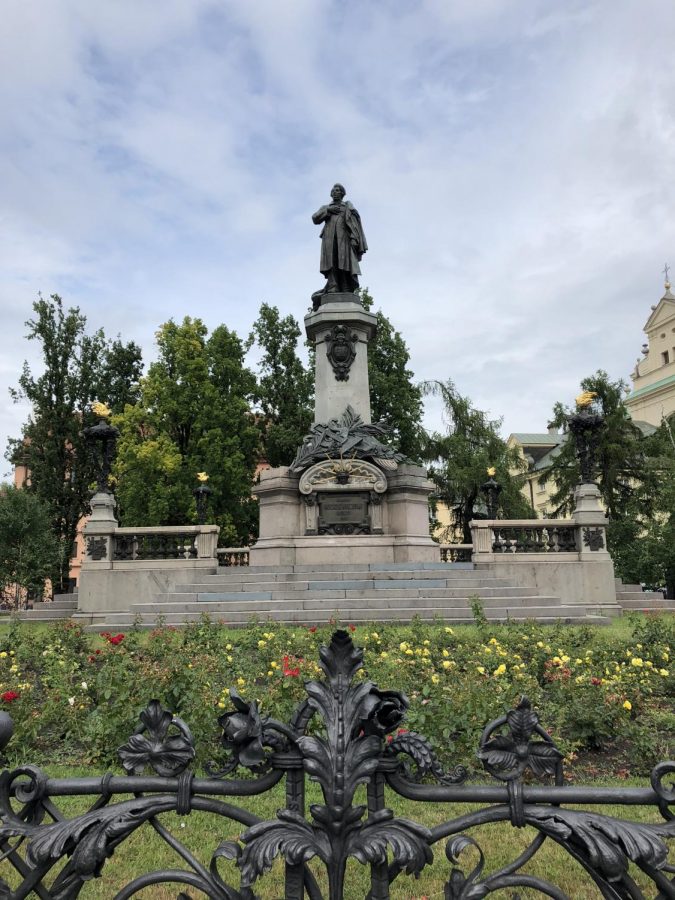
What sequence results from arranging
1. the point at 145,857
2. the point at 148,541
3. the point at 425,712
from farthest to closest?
the point at 148,541 → the point at 425,712 → the point at 145,857

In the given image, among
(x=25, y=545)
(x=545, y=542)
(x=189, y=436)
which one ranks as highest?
(x=189, y=436)

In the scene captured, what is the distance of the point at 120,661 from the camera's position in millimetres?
6750

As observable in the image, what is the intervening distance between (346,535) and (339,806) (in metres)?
16.8

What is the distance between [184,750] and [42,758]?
14.1ft

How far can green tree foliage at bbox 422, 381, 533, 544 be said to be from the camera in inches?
1391

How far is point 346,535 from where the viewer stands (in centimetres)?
1836

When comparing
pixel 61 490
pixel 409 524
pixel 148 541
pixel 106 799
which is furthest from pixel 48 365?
pixel 106 799

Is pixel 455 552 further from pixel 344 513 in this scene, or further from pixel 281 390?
pixel 281 390

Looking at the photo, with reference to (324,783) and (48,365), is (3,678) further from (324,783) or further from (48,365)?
(48,365)

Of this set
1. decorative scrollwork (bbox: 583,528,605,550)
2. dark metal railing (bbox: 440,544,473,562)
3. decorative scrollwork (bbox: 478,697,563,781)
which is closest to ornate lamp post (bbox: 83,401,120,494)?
dark metal railing (bbox: 440,544,473,562)

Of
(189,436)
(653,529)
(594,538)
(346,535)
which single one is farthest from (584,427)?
(189,436)

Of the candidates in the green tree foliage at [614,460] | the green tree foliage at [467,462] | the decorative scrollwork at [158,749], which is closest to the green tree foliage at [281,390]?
the green tree foliage at [467,462]

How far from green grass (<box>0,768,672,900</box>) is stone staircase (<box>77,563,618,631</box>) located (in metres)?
9.06

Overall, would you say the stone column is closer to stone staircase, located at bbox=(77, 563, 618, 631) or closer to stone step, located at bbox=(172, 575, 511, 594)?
stone staircase, located at bbox=(77, 563, 618, 631)
